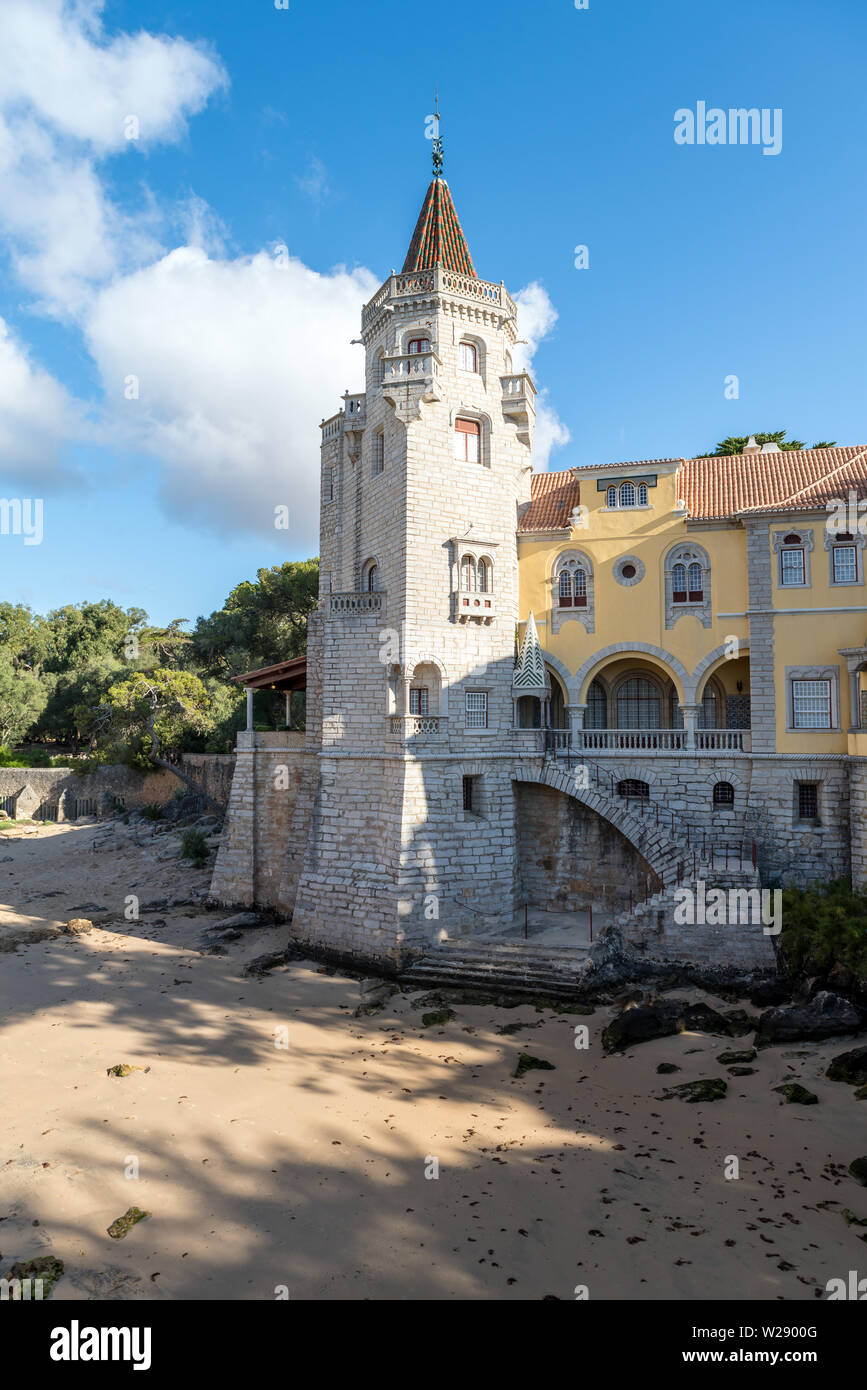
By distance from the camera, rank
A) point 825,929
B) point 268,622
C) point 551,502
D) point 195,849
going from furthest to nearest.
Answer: point 268,622
point 195,849
point 551,502
point 825,929

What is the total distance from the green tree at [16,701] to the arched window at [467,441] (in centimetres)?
4577

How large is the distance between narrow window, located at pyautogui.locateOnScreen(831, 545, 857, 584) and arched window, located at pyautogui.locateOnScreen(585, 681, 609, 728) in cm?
849

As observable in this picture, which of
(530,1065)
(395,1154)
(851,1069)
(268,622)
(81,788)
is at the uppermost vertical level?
(268,622)

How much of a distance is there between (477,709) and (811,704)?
392 inches

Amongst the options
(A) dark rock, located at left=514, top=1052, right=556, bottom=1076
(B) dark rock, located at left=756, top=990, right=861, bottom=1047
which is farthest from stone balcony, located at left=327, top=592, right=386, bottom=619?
(B) dark rock, located at left=756, top=990, right=861, bottom=1047

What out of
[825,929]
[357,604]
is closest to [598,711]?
[357,604]

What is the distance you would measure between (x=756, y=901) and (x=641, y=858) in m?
4.31

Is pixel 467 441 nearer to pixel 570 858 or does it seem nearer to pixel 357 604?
pixel 357 604

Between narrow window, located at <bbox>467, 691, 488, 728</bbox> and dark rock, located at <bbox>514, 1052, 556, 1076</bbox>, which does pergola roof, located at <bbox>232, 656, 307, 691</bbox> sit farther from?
dark rock, located at <bbox>514, 1052, 556, 1076</bbox>

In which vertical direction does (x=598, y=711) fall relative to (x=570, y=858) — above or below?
above

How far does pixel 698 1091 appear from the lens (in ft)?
45.2
